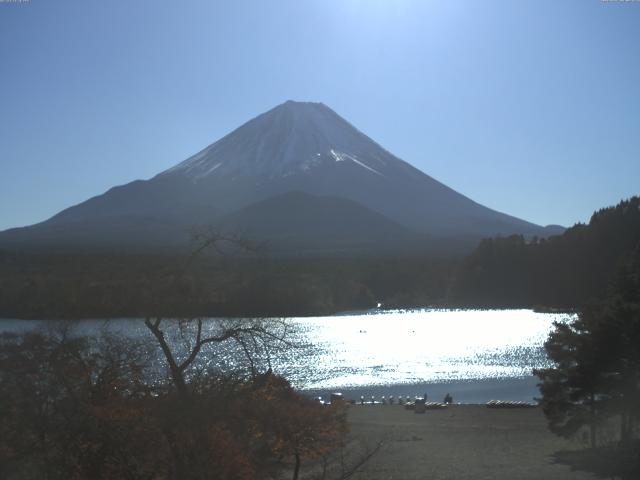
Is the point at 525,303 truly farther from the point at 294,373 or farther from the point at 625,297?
the point at 625,297

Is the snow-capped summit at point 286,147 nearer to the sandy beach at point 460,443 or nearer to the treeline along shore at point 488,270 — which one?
the treeline along shore at point 488,270

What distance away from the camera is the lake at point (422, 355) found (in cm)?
2484

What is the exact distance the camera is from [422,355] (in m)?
34.4

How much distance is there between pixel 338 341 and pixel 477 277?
66.0 ft

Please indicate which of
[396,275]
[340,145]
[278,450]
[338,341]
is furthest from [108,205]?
[278,450]

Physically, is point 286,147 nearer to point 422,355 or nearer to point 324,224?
point 324,224

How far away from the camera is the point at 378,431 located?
1579 centimetres

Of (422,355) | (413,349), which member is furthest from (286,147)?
(422,355)

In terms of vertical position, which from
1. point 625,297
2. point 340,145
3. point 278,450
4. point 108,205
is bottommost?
point 278,450

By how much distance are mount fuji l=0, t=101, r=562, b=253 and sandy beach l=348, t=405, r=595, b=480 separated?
145ft

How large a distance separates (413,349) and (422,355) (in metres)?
2.25

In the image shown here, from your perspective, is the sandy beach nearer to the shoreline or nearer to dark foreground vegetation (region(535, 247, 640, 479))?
dark foreground vegetation (region(535, 247, 640, 479))

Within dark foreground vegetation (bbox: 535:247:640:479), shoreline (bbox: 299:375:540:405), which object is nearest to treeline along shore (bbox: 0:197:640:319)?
shoreline (bbox: 299:375:540:405)

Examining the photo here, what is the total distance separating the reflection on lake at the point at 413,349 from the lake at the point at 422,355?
0.12 ft
